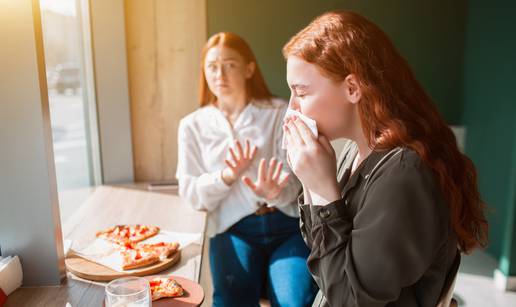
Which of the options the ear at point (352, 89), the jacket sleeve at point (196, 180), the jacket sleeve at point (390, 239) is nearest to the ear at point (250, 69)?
the jacket sleeve at point (196, 180)

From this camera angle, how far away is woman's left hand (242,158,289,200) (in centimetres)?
183

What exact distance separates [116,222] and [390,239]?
1.34 m

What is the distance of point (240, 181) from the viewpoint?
6.73ft

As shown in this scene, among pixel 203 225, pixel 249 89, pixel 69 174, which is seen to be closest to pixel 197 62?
pixel 249 89

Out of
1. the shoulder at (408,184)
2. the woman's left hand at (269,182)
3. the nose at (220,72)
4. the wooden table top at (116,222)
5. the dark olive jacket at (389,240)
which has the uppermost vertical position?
the nose at (220,72)

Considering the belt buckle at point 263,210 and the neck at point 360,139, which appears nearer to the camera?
the neck at point 360,139

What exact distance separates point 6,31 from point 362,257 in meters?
1.01

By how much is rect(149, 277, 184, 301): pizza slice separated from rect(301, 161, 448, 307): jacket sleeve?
0.41 m

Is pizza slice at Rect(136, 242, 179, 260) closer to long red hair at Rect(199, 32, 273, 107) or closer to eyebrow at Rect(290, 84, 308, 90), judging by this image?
eyebrow at Rect(290, 84, 308, 90)

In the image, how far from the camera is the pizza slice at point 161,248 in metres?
1.42

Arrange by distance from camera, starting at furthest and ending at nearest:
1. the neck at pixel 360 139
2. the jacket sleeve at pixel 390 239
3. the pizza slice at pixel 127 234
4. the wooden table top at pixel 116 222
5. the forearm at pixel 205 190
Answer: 1. the forearm at pixel 205 190
2. the pizza slice at pixel 127 234
3. the wooden table top at pixel 116 222
4. the neck at pixel 360 139
5. the jacket sleeve at pixel 390 239

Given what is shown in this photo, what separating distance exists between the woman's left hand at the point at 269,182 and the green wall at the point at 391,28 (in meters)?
1.41

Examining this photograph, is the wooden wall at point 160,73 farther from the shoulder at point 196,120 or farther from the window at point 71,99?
the shoulder at point 196,120

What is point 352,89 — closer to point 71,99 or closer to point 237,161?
point 237,161
